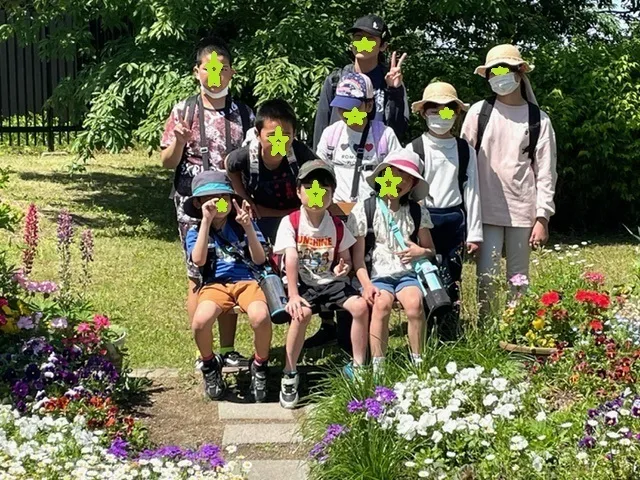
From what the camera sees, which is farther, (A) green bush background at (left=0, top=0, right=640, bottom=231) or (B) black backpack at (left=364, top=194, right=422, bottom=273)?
(A) green bush background at (left=0, top=0, right=640, bottom=231)

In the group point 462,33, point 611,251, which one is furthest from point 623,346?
point 462,33

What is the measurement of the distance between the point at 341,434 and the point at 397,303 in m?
1.32

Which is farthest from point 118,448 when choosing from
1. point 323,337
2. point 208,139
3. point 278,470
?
point 323,337

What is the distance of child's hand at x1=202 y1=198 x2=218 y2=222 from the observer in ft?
16.3

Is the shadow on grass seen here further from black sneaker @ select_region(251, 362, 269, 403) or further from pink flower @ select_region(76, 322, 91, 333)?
black sneaker @ select_region(251, 362, 269, 403)

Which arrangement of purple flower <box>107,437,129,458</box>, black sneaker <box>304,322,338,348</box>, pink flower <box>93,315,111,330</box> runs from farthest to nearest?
black sneaker <box>304,322,338,348</box>, pink flower <box>93,315,111,330</box>, purple flower <box>107,437,129,458</box>

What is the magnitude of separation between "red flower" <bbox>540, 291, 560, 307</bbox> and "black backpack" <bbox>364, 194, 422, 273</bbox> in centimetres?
76

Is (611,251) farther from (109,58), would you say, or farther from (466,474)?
(466,474)

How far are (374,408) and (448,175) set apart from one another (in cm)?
184

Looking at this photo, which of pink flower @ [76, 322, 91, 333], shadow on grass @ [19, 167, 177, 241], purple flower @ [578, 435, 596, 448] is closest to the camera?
purple flower @ [578, 435, 596, 448]

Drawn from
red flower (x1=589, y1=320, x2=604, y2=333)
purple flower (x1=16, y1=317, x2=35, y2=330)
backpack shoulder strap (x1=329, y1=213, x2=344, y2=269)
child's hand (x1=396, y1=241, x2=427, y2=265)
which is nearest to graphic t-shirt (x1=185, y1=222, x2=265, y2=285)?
backpack shoulder strap (x1=329, y1=213, x2=344, y2=269)

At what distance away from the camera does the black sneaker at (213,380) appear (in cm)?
512

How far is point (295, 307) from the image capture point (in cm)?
496

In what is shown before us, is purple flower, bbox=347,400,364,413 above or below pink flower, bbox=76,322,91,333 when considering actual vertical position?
below
